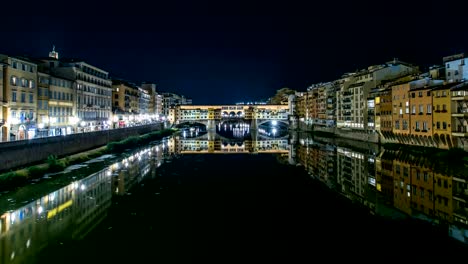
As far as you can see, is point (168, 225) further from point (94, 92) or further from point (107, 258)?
point (94, 92)

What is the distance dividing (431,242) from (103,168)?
23507 millimetres

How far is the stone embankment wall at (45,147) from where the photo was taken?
23.8 m

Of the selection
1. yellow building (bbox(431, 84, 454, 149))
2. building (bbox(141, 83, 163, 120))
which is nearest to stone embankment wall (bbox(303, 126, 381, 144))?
yellow building (bbox(431, 84, 454, 149))

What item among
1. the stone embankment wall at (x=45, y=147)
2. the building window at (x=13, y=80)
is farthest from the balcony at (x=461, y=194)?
the building window at (x=13, y=80)

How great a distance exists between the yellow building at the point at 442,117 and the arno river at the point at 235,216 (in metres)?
6.29

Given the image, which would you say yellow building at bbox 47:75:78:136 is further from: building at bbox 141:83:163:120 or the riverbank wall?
building at bbox 141:83:163:120

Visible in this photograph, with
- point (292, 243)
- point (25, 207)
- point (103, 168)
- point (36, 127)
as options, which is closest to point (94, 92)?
point (36, 127)

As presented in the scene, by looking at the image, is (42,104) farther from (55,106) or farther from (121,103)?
(121,103)

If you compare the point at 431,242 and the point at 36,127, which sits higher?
the point at 36,127

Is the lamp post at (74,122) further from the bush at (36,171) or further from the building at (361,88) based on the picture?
the building at (361,88)

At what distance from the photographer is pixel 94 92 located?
52031 mm

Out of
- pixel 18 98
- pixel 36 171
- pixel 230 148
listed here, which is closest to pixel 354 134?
pixel 230 148

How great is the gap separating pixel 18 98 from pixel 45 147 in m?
6.54

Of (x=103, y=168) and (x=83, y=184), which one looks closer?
(x=83, y=184)
